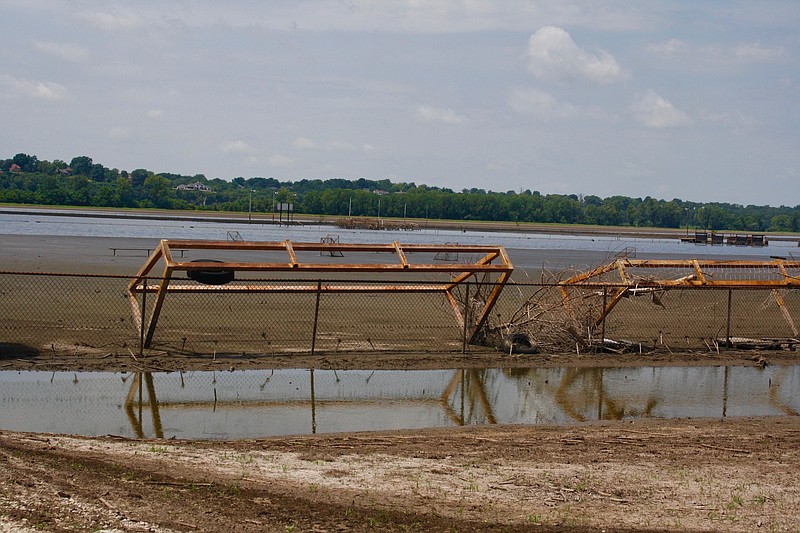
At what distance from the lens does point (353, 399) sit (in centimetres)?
1350

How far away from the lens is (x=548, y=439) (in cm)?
1083

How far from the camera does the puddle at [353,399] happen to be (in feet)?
37.8

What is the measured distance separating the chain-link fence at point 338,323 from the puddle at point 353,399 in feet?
6.26

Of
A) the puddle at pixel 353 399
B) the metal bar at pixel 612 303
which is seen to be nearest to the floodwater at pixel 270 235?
the metal bar at pixel 612 303

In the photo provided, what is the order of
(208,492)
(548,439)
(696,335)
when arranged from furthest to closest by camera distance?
(696,335) → (548,439) → (208,492)

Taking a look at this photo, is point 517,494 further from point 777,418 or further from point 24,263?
point 24,263

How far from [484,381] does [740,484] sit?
6.63 meters

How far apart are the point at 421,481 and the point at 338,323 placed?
39.9 ft

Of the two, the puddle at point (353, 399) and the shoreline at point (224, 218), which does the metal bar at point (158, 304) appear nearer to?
the puddle at point (353, 399)

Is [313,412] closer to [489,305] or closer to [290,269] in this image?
[290,269]

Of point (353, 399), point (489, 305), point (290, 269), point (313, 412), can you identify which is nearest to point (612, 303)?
point (489, 305)

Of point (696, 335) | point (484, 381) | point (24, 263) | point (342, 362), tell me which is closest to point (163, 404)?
point (342, 362)

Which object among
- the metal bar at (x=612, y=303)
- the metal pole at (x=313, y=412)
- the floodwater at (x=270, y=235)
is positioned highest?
the metal bar at (x=612, y=303)

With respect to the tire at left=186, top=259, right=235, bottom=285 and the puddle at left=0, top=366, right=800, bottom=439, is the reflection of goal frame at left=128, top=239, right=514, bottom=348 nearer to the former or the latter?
the tire at left=186, top=259, right=235, bottom=285
